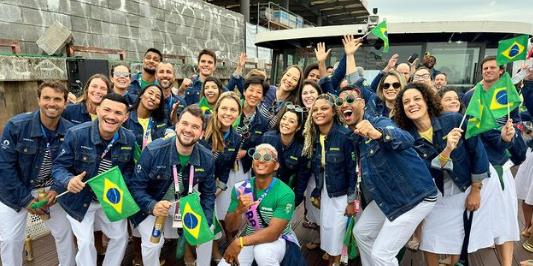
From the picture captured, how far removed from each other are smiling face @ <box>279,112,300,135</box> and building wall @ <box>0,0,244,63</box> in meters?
9.12

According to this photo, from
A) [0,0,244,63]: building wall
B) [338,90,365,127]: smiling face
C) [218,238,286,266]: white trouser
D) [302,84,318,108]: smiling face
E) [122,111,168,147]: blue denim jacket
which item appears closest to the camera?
[218,238,286,266]: white trouser

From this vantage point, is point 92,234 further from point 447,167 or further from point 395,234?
point 447,167

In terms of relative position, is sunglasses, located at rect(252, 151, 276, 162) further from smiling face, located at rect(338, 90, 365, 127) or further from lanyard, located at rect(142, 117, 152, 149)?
lanyard, located at rect(142, 117, 152, 149)

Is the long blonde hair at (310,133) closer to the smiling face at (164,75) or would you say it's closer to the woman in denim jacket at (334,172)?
the woman in denim jacket at (334,172)

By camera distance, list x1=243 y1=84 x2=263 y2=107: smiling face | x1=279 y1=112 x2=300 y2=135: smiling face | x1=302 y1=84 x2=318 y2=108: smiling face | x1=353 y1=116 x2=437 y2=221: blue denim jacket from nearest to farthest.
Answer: x1=353 y1=116 x2=437 y2=221: blue denim jacket < x1=279 y1=112 x2=300 y2=135: smiling face < x1=302 y1=84 x2=318 y2=108: smiling face < x1=243 y1=84 x2=263 y2=107: smiling face

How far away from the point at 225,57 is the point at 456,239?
16.3m

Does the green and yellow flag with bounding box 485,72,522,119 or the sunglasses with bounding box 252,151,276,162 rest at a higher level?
the green and yellow flag with bounding box 485,72,522,119

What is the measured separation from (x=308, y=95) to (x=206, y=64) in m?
1.87

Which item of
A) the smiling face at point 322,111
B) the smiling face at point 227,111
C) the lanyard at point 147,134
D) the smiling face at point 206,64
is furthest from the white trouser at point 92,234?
the smiling face at point 206,64

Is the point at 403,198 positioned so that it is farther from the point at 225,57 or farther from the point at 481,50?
the point at 225,57

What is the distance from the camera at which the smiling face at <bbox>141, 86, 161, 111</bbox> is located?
3857 mm

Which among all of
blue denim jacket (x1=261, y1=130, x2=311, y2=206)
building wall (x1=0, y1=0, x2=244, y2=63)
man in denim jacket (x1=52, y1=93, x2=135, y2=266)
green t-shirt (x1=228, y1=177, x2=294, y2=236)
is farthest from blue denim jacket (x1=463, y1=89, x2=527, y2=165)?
building wall (x1=0, y1=0, x2=244, y2=63)

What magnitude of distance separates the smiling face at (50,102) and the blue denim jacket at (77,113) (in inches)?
22.1

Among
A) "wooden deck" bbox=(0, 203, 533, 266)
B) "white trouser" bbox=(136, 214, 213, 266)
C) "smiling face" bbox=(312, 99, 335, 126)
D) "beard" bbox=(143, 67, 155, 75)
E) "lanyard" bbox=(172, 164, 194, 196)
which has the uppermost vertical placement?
"beard" bbox=(143, 67, 155, 75)
